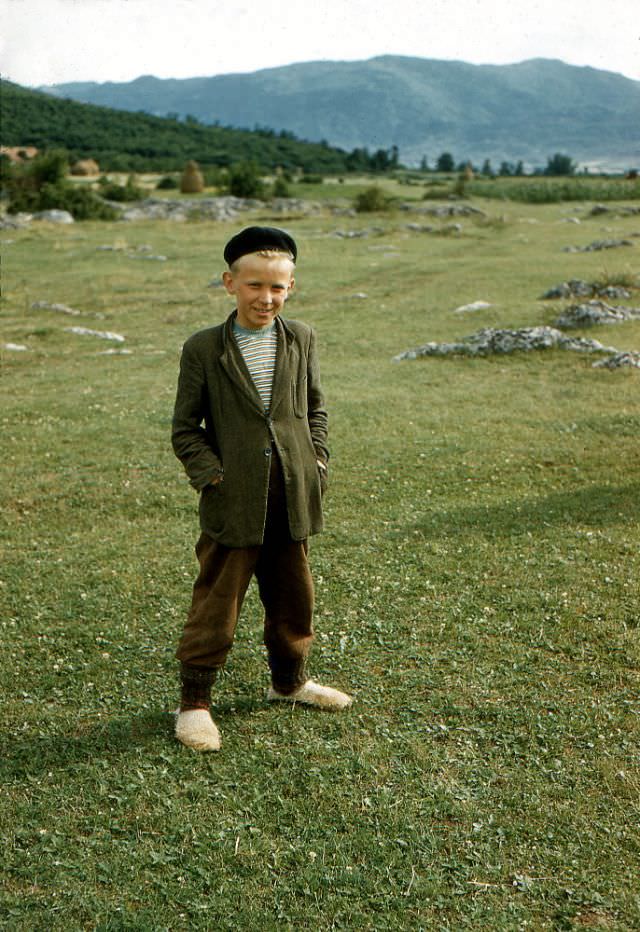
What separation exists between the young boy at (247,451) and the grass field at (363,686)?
75 centimetres

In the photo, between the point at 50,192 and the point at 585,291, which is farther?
the point at 50,192

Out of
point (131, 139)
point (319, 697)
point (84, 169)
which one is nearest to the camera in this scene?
point (319, 697)

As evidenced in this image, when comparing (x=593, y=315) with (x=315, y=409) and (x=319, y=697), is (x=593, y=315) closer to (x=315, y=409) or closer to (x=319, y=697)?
(x=315, y=409)

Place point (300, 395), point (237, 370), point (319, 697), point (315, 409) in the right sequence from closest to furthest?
point (237, 370), point (300, 395), point (315, 409), point (319, 697)

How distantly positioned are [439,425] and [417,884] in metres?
9.00

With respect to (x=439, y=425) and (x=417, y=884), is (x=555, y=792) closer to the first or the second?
(x=417, y=884)

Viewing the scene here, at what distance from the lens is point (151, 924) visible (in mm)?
3727

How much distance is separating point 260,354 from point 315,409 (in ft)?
1.78

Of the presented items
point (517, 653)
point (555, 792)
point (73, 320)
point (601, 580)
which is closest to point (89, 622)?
point (517, 653)

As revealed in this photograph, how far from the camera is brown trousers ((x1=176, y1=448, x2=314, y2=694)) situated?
4820 mm

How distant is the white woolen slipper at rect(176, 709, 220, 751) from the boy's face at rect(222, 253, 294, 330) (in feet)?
7.66

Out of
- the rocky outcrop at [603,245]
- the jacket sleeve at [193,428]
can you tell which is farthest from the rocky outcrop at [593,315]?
the jacket sleeve at [193,428]

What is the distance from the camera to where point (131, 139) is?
12700cm

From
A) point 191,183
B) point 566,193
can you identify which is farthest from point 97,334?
point 566,193
